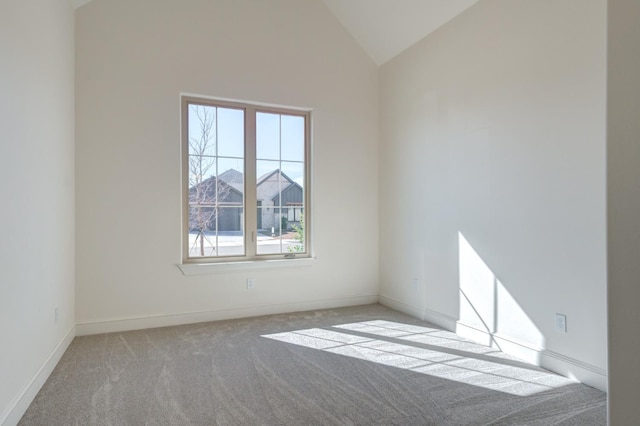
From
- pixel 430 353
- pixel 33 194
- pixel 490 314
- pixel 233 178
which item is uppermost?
pixel 233 178

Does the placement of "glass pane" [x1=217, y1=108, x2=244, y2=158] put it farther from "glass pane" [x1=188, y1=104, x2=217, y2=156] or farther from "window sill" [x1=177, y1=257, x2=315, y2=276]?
"window sill" [x1=177, y1=257, x2=315, y2=276]

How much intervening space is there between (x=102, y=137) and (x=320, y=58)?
2.48 m

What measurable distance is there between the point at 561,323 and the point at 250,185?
3077 millimetres

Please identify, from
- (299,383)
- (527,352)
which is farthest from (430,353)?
(299,383)

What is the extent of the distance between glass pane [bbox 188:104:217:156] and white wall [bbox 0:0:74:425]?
106 cm

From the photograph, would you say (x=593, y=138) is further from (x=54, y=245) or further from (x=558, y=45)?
(x=54, y=245)

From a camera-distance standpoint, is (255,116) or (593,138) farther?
(255,116)

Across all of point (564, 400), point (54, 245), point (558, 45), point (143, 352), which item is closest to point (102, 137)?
point (54, 245)

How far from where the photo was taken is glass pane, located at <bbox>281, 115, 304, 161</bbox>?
4.29m

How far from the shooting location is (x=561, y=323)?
2.55 m

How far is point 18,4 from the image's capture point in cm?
208

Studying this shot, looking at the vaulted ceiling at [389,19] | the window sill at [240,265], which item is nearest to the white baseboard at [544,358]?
the window sill at [240,265]

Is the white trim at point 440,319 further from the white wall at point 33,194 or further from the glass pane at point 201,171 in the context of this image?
the white wall at point 33,194

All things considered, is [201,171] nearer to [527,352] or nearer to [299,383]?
[299,383]
